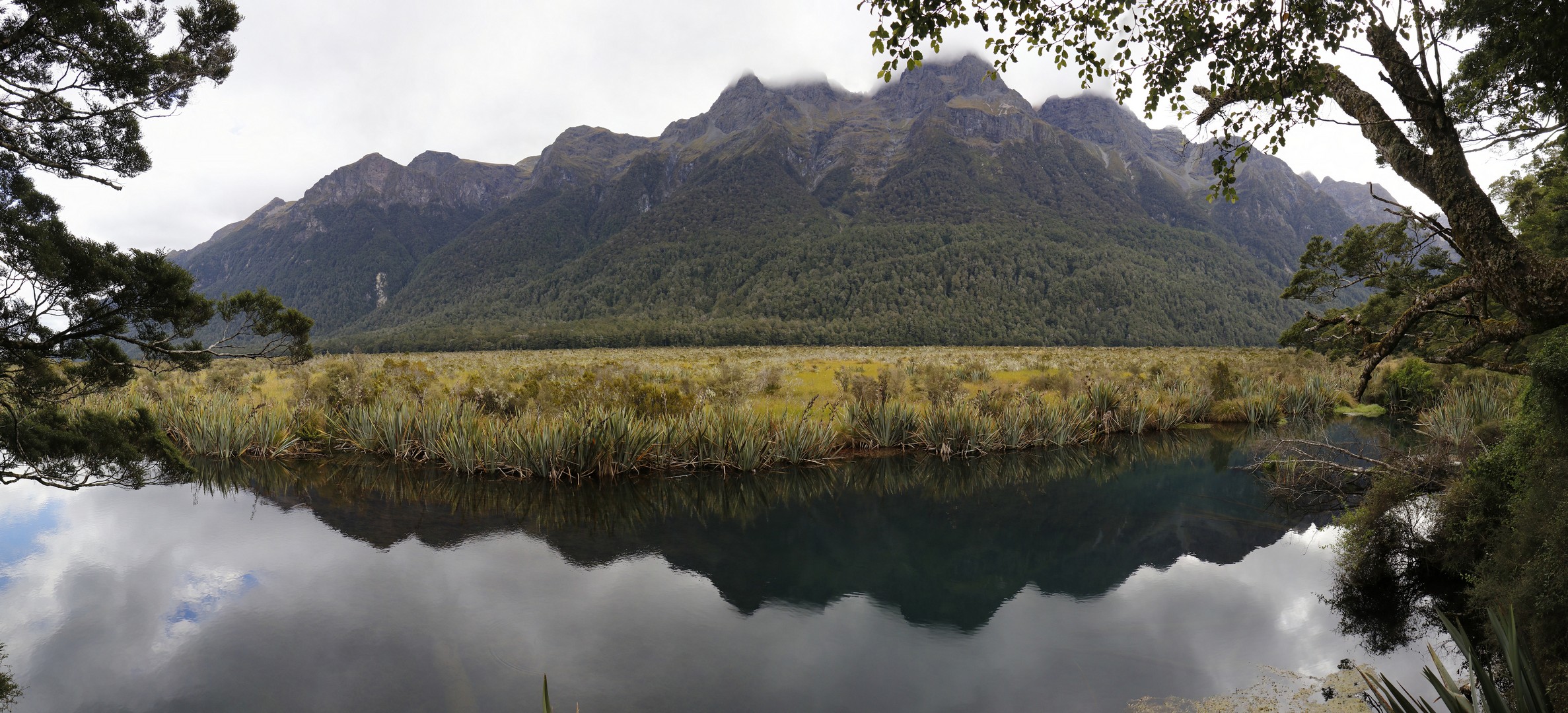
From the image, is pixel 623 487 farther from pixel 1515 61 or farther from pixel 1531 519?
pixel 1515 61

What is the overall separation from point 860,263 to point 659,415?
117744 millimetres

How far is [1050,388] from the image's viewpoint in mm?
21531

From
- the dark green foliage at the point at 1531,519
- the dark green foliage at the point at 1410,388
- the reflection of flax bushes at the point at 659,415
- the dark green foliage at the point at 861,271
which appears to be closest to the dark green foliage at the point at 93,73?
the reflection of flax bushes at the point at 659,415

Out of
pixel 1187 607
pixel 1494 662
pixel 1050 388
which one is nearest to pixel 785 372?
pixel 1050 388

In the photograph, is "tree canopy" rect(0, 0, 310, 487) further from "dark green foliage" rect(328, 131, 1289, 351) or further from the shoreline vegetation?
"dark green foliage" rect(328, 131, 1289, 351)

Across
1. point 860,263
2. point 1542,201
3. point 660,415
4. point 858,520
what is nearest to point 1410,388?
point 1542,201

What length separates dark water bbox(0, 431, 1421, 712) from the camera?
17.9ft

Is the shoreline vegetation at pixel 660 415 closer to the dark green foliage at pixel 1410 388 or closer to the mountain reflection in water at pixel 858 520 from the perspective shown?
the mountain reflection in water at pixel 858 520

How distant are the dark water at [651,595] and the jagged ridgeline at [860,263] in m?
71.7

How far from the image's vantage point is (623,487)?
458 inches

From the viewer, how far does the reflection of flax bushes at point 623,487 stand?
10312mm

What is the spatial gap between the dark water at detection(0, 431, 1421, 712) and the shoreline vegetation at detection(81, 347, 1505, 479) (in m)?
0.92

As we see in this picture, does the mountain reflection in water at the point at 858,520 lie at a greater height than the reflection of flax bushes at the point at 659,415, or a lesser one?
lesser

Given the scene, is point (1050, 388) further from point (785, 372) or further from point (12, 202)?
point (12, 202)
